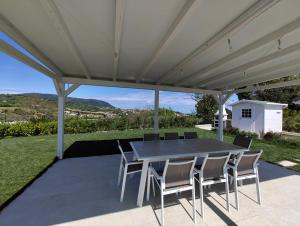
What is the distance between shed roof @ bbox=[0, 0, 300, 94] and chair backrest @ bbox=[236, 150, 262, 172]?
1.70 m

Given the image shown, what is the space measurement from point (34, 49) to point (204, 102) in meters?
13.4

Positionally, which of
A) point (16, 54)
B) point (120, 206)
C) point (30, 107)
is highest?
point (16, 54)

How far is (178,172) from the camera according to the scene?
7.54 feet

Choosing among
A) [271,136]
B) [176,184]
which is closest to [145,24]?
[176,184]

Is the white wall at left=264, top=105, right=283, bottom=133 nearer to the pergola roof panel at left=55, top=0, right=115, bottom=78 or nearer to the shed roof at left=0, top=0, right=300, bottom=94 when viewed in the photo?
the shed roof at left=0, top=0, right=300, bottom=94

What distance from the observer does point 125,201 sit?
2.69 m

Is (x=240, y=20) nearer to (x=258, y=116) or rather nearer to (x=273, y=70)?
(x=273, y=70)

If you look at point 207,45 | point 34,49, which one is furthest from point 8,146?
point 207,45

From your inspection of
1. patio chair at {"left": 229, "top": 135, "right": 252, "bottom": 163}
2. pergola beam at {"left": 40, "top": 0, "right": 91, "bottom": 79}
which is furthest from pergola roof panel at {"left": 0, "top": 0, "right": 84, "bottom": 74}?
patio chair at {"left": 229, "top": 135, "right": 252, "bottom": 163}

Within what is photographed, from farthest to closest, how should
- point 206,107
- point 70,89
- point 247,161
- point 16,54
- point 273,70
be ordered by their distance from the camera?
point 206,107, point 70,89, point 273,70, point 247,161, point 16,54

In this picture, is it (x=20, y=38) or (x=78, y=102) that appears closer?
(x=20, y=38)

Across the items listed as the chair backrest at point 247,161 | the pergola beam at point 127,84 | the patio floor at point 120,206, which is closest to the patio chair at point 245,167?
the chair backrest at point 247,161

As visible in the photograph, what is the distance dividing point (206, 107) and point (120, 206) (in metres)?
13.1

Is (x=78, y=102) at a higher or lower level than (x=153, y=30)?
lower
